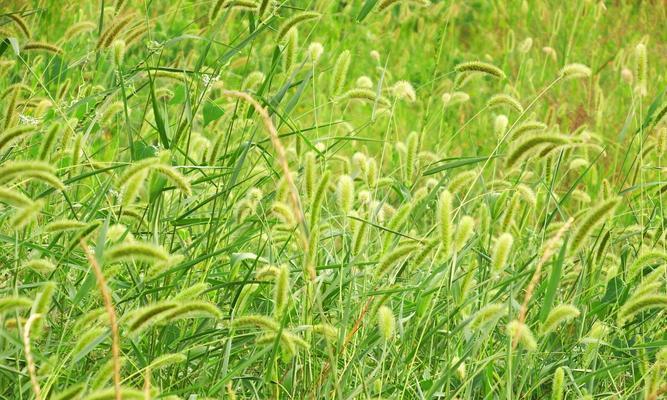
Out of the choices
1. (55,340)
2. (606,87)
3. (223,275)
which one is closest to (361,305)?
(223,275)

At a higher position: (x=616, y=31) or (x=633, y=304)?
(x=633, y=304)

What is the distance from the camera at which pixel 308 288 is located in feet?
6.57

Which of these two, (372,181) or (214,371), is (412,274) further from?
(214,371)

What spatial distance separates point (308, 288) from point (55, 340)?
0.64 meters

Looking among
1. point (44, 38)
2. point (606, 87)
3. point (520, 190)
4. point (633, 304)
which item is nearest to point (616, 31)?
point (606, 87)

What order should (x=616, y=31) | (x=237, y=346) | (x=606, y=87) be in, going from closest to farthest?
(x=237, y=346) → (x=606, y=87) → (x=616, y=31)

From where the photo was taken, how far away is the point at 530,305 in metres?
2.42

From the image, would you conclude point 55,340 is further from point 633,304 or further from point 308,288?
point 633,304

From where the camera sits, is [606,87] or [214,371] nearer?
[214,371]

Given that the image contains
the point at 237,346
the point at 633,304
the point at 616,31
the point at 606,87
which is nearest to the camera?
the point at 633,304

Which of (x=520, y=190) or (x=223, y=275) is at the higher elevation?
(x=520, y=190)

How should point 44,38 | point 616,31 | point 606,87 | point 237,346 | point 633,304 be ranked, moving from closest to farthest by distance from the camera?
point 633,304 < point 237,346 < point 44,38 < point 606,87 < point 616,31

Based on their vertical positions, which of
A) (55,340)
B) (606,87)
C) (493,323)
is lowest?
(606,87)

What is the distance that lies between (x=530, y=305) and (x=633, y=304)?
46 centimetres
